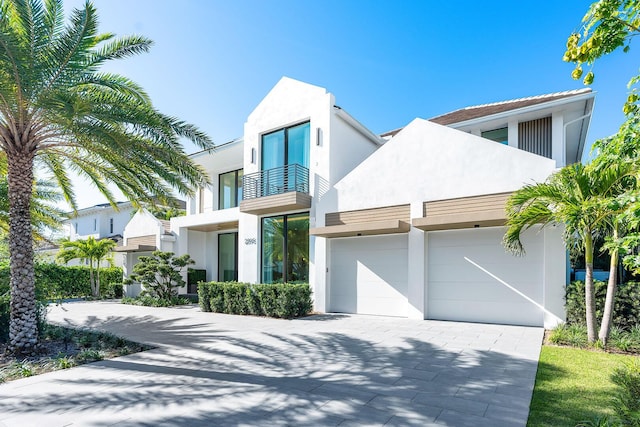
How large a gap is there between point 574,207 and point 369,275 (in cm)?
697

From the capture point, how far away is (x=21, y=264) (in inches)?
324

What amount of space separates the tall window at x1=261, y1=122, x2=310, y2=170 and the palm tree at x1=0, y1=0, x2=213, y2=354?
6017mm

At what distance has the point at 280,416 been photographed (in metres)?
4.57

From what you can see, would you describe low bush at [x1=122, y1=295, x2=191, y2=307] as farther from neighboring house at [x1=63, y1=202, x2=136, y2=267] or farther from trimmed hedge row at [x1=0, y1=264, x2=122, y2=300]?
neighboring house at [x1=63, y1=202, x2=136, y2=267]

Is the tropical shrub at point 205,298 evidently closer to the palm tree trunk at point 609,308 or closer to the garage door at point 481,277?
the garage door at point 481,277

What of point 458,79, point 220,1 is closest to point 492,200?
point 458,79

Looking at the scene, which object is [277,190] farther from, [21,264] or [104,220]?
[104,220]

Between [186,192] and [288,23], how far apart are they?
250 inches

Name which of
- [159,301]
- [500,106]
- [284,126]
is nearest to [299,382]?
[284,126]

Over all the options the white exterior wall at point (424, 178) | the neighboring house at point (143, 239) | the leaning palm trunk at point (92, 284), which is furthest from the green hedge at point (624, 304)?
the leaning palm trunk at point (92, 284)

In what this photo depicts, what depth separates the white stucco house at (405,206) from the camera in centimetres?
1060

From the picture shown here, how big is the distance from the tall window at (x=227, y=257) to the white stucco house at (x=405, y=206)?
314 cm

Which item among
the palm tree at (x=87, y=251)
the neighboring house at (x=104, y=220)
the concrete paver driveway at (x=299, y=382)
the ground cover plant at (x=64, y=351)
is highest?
the neighboring house at (x=104, y=220)

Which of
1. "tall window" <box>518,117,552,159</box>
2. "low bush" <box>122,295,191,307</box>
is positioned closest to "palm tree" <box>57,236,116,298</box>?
"low bush" <box>122,295,191,307</box>
